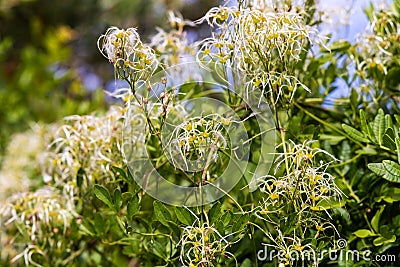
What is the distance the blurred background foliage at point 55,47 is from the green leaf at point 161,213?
0.92 metres

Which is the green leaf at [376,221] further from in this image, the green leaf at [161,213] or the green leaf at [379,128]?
the green leaf at [161,213]

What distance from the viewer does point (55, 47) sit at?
1.69 m

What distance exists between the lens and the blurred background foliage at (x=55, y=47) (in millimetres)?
1493

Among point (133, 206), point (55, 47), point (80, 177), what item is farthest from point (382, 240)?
point (55, 47)

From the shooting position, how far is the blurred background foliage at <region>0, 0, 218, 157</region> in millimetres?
1493

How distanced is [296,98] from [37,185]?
500 millimetres

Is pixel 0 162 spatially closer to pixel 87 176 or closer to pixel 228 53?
pixel 87 176

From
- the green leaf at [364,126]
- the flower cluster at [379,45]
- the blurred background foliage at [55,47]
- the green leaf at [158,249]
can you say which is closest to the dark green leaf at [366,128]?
the green leaf at [364,126]

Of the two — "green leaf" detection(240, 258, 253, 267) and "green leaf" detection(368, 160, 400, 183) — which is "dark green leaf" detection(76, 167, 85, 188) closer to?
"green leaf" detection(240, 258, 253, 267)

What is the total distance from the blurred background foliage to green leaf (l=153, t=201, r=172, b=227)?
0.92 meters

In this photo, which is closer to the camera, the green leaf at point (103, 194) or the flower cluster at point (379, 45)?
the green leaf at point (103, 194)

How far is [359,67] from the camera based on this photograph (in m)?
0.63

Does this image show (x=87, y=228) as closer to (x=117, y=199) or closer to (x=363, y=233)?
(x=117, y=199)

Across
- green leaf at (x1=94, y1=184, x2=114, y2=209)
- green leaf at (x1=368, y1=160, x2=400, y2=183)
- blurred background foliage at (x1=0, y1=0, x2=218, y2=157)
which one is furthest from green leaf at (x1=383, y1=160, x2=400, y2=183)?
blurred background foliage at (x1=0, y1=0, x2=218, y2=157)
